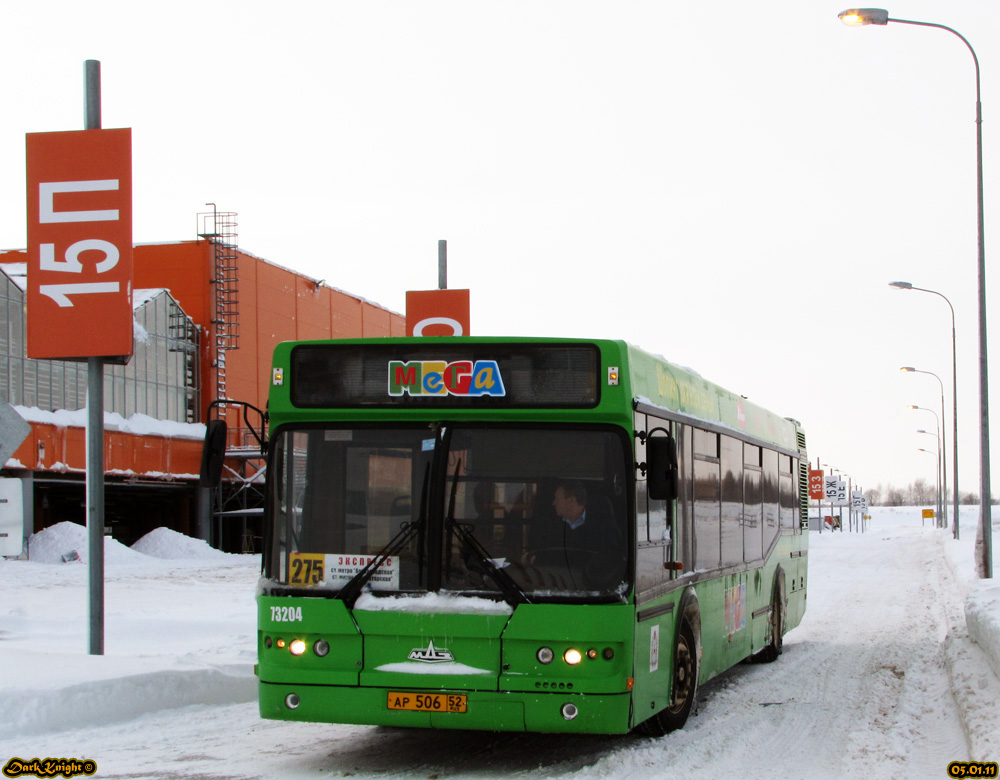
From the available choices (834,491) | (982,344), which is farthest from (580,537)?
(834,491)

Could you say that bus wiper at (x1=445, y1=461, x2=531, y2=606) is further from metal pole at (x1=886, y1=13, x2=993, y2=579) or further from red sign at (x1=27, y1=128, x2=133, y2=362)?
metal pole at (x1=886, y1=13, x2=993, y2=579)

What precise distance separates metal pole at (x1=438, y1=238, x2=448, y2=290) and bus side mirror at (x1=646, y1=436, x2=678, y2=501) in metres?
13.0

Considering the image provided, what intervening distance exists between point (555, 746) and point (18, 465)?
3313cm

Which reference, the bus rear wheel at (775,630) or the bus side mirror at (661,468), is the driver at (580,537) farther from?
the bus rear wheel at (775,630)

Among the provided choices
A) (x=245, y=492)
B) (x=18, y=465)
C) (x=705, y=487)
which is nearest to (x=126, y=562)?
(x=18, y=465)

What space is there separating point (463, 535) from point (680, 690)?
266 centimetres

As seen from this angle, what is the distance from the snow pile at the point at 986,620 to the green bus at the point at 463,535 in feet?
16.3

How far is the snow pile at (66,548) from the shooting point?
3844 cm

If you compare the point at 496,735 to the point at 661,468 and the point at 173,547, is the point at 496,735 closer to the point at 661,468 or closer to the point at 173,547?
the point at 661,468

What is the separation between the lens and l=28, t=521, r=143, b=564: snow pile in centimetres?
3844

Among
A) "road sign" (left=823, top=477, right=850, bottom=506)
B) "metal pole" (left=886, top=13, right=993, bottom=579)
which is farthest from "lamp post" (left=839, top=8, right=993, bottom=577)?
"road sign" (left=823, top=477, right=850, bottom=506)

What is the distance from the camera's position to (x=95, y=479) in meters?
11.6

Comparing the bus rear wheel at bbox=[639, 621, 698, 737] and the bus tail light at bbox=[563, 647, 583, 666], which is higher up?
the bus tail light at bbox=[563, 647, 583, 666]

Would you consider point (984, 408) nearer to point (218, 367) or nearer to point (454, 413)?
point (454, 413)
